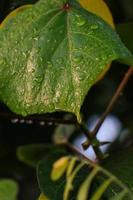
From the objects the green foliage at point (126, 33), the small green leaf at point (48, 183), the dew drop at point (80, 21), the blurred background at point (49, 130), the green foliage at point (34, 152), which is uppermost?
the dew drop at point (80, 21)

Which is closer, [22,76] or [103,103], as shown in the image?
[22,76]

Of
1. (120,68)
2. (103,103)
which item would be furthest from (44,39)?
→ (103,103)

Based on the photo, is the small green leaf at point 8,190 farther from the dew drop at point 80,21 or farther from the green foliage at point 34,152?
the dew drop at point 80,21

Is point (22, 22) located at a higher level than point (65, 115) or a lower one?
higher

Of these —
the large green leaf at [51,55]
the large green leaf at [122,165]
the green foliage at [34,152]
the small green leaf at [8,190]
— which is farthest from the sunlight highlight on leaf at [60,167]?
the green foliage at [34,152]

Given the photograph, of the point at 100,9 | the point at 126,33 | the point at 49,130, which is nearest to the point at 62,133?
the point at 49,130

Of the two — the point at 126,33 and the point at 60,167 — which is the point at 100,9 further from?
the point at 60,167

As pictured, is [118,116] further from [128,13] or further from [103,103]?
[128,13]

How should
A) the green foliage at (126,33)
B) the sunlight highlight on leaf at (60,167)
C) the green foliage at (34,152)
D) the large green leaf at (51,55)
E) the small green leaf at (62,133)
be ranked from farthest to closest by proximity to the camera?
1. the small green leaf at (62,133)
2. the green foliage at (34,152)
3. the green foliage at (126,33)
4. the large green leaf at (51,55)
5. the sunlight highlight on leaf at (60,167)
